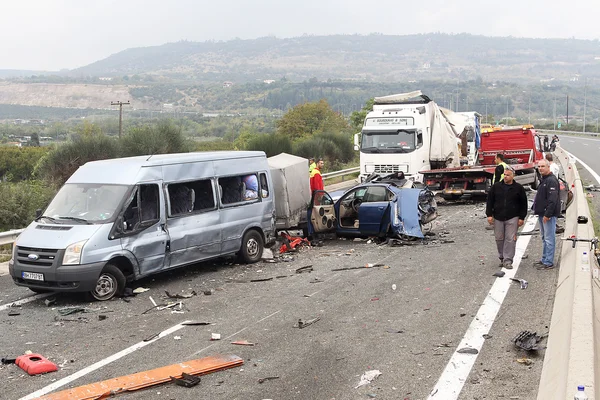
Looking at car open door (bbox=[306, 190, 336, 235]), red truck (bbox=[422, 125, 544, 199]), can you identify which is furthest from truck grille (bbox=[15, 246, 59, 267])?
red truck (bbox=[422, 125, 544, 199])

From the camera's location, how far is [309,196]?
16.1m

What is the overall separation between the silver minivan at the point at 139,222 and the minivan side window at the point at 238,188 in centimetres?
2

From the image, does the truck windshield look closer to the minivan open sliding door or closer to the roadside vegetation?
the roadside vegetation

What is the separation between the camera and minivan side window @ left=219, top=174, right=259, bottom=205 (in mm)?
12688

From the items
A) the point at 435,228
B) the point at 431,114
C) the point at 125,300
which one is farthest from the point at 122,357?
the point at 431,114

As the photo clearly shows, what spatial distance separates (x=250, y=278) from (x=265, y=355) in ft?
15.0

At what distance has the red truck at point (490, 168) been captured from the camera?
22438 mm

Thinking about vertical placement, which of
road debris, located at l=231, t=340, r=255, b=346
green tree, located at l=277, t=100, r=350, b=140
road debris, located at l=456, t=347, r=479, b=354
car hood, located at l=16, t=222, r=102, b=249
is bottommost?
green tree, located at l=277, t=100, r=350, b=140

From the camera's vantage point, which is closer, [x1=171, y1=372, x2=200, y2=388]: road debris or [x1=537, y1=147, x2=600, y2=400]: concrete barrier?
[x1=537, y1=147, x2=600, y2=400]: concrete barrier

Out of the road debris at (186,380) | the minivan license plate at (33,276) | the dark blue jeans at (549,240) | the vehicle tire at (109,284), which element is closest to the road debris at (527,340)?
the road debris at (186,380)

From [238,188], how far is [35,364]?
21.5ft

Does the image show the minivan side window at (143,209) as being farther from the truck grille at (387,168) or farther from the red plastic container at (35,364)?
the truck grille at (387,168)

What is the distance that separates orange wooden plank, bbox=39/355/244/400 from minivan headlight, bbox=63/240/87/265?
364cm

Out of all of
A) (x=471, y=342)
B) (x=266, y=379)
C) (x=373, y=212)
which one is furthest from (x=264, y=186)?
(x=266, y=379)
